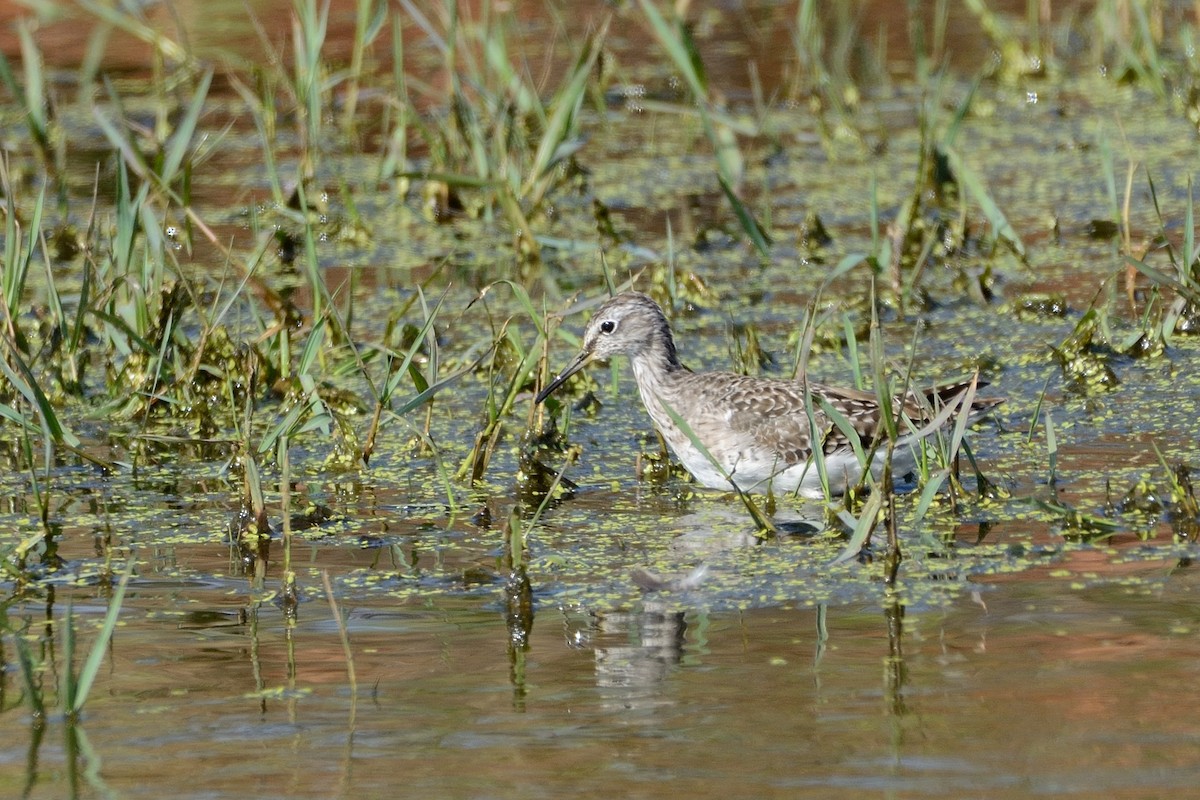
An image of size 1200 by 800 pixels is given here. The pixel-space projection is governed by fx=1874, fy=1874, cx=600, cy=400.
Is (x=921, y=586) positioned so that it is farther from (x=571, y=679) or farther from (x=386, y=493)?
(x=386, y=493)

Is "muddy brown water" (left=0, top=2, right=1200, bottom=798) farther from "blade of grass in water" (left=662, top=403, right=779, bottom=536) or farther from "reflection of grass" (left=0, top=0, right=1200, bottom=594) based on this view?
"reflection of grass" (left=0, top=0, right=1200, bottom=594)

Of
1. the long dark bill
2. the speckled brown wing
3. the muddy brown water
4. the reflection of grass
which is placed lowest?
the muddy brown water

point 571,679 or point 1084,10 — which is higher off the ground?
point 1084,10

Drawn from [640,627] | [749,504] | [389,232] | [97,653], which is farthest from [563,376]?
[389,232]

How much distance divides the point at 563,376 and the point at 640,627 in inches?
83.0

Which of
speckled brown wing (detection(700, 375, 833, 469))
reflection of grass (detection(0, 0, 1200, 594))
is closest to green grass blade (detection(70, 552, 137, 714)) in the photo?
reflection of grass (detection(0, 0, 1200, 594))

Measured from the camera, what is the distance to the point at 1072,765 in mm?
4203

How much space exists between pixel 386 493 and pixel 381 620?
4.81 ft

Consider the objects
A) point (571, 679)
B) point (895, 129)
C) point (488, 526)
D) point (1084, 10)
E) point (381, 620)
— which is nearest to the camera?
point (571, 679)

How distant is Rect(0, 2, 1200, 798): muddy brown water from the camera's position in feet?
14.1

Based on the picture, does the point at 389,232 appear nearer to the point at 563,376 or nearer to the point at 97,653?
the point at 563,376

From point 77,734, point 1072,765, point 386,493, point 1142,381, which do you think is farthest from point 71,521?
point 1142,381

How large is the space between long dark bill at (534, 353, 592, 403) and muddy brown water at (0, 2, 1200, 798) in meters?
0.31

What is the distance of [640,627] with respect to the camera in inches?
209
